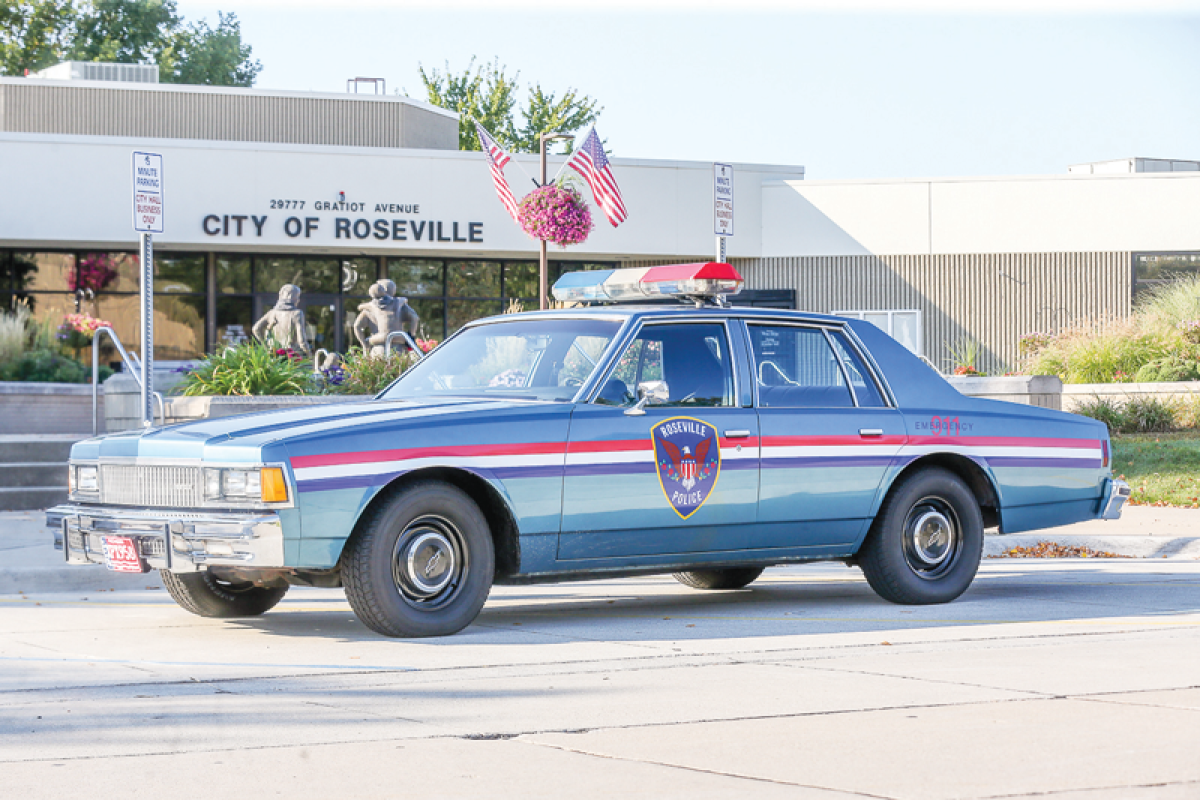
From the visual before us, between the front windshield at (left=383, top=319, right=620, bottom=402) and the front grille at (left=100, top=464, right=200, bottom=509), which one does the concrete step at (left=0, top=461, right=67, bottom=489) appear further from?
the front grille at (left=100, top=464, right=200, bottom=509)

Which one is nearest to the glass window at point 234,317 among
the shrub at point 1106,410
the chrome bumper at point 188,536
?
the shrub at point 1106,410

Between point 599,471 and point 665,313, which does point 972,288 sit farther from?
point 599,471

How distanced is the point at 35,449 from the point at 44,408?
9.36 ft

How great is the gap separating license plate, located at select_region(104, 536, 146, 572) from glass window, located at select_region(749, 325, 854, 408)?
11.3ft

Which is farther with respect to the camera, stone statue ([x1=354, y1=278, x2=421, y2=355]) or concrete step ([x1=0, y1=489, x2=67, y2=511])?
stone statue ([x1=354, y1=278, x2=421, y2=355])

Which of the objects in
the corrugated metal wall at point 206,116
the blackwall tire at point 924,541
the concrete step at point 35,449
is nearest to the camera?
the blackwall tire at point 924,541

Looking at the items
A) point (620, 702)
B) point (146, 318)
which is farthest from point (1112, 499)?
point (146, 318)

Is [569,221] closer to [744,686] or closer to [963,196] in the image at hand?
[963,196]

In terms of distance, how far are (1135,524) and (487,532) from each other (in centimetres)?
→ 861

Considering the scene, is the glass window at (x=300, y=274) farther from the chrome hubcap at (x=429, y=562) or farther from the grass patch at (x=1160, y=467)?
the chrome hubcap at (x=429, y=562)

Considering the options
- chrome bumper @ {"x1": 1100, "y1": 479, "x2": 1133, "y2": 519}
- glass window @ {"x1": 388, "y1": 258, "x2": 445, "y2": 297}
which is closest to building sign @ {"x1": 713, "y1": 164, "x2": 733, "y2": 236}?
chrome bumper @ {"x1": 1100, "y1": 479, "x2": 1133, "y2": 519}

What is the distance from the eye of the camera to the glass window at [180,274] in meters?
32.5

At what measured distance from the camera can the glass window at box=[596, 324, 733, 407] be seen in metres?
8.20

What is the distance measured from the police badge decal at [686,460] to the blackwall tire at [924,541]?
129 centimetres
